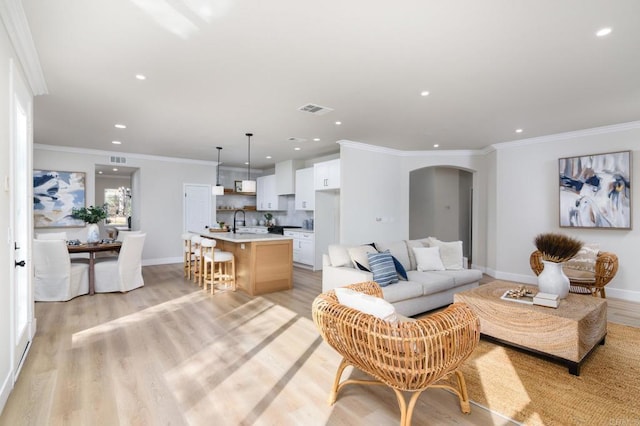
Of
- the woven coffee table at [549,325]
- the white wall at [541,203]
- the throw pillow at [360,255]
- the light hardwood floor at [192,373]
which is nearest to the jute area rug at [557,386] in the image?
the woven coffee table at [549,325]

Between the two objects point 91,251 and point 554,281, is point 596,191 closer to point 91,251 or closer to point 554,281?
point 554,281

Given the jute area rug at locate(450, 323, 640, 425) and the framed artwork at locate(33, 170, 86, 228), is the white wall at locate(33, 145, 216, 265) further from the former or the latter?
the jute area rug at locate(450, 323, 640, 425)

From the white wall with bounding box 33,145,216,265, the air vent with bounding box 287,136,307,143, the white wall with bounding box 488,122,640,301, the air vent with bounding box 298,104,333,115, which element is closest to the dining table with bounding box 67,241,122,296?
the white wall with bounding box 33,145,216,265

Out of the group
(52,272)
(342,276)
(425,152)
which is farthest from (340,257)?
(52,272)

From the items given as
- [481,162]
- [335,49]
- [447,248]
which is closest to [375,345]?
[335,49]

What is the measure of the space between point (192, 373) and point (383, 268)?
2286 mm

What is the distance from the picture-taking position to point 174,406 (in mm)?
2203

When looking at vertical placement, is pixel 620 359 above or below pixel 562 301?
below

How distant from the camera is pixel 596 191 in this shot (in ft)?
16.7

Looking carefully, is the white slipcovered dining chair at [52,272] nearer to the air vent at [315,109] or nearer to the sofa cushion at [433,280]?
the air vent at [315,109]

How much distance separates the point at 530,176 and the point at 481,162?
3.62 feet

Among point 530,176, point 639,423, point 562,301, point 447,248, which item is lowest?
point 639,423

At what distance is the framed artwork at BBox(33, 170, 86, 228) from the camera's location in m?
6.44

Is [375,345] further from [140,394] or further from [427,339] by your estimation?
[140,394]
